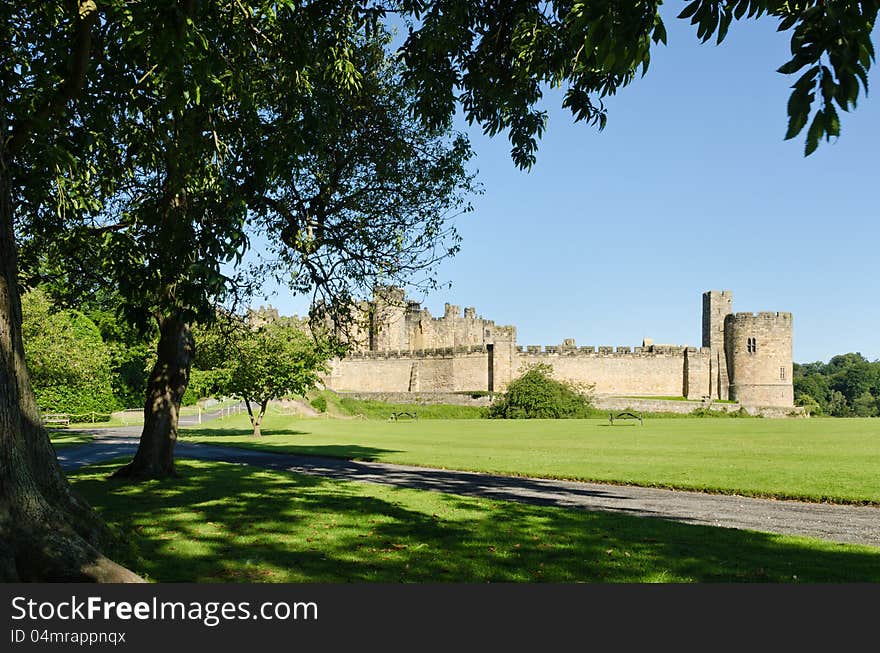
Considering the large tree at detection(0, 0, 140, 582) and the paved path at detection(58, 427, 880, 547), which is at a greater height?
the large tree at detection(0, 0, 140, 582)

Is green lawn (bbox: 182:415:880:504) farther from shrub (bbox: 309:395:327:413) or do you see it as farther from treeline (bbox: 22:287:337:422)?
shrub (bbox: 309:395:327:413)

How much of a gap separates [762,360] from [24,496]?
69.6 m

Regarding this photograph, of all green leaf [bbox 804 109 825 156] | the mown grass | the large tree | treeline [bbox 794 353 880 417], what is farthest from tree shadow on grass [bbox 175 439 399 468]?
treeline [bbox 794 353 880 417]

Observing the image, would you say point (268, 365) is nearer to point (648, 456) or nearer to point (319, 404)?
point (648, 456)

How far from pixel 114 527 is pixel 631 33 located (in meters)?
6.26

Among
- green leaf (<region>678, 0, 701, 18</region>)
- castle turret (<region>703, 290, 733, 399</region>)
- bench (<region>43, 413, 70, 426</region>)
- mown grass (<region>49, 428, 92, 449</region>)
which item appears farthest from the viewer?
castle turret (<region>703, 290, 733, 399</region>)

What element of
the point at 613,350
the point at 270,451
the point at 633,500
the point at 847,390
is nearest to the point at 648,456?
the point at 633,500

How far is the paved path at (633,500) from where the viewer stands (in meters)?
9.57

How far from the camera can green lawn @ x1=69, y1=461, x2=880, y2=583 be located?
629 centimetres

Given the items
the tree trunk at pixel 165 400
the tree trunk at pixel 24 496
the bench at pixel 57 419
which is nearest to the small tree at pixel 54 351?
the bench at pixel 57 419

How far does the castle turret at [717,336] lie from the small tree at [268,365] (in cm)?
4760

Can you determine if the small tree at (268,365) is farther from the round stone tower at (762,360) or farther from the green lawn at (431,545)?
the round stone tower at (762,360)

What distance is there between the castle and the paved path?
48133mm

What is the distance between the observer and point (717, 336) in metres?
70.2
